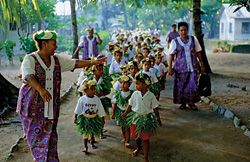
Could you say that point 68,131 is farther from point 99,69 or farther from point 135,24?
point 135,24

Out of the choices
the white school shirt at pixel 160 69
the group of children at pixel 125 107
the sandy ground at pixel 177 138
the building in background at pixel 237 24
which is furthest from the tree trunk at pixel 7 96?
the building in background at pixel 237 24

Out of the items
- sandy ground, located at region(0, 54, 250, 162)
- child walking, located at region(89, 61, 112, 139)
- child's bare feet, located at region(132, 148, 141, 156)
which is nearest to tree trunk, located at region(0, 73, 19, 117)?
sandy ground, located at region(0, 54, 250, 162)

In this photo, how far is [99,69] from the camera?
691cm

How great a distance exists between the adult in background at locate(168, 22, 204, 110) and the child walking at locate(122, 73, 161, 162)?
9.15 ft

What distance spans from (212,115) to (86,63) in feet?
13.2

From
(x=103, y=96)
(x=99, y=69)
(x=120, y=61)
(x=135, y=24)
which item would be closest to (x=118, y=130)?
(x=103, y=96)

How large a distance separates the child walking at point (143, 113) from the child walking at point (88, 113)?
1.81ft

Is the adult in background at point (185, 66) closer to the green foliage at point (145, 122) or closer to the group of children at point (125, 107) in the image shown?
the group of children at point (125, 107)

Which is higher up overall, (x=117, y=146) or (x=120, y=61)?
(x=120, y=61)

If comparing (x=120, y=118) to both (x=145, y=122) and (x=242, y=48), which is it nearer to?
(x=145, y=122)

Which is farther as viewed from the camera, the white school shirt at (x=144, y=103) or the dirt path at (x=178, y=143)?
the dirt path at (x=178, y=143)

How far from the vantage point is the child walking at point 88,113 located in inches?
231

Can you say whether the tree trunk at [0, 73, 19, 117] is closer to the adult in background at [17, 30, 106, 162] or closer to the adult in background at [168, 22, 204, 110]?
the adult in background at [168, 22, 204, 110]

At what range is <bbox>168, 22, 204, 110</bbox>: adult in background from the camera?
8.27m
